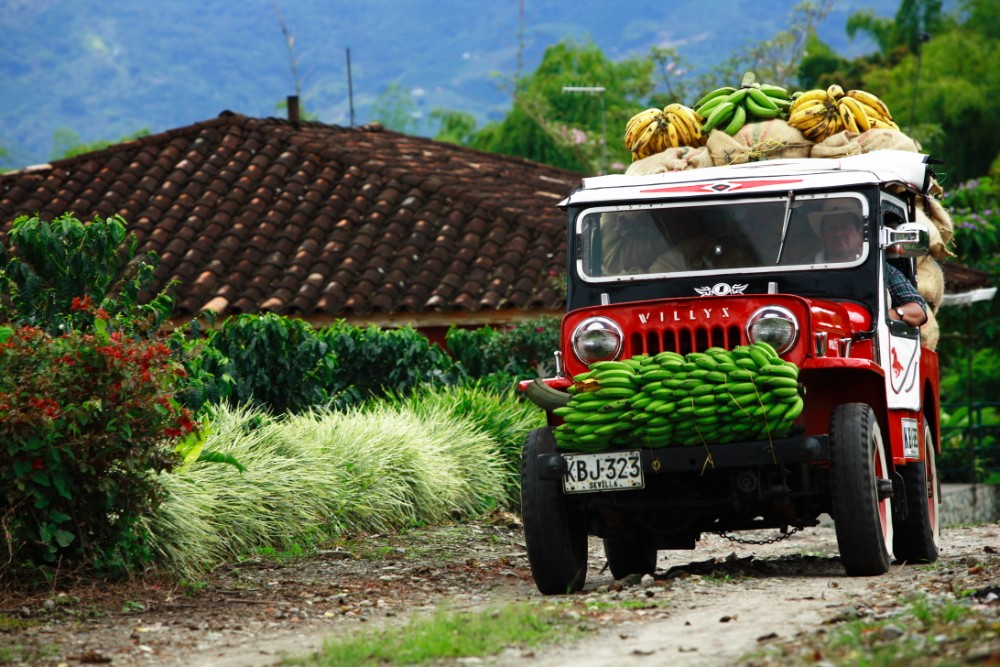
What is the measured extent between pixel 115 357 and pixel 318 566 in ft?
7.78

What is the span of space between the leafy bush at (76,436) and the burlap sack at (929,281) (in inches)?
224

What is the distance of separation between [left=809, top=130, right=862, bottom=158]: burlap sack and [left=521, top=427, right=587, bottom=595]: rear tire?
11.1ft

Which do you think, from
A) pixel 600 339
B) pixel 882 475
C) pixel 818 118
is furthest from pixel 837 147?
pixel 600 339

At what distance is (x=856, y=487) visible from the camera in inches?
312

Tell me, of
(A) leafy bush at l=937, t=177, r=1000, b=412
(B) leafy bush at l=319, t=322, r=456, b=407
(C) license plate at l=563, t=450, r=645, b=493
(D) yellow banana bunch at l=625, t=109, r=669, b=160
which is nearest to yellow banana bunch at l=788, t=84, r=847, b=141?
(D) yellow banana bunch at l=625, t=109, r=669, b=160

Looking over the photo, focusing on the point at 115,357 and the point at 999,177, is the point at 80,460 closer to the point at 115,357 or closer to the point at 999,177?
the point at 115,357

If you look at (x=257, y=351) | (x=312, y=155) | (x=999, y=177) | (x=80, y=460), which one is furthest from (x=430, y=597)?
(x=999, y=177)

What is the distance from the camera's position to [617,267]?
9203mm

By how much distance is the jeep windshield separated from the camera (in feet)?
29.4

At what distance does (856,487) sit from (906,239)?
70.5 inches

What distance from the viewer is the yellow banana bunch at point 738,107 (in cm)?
1086

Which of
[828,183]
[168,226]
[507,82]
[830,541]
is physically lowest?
[830,541]

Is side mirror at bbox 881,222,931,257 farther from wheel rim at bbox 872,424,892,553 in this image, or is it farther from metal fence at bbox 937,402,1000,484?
metal fence at bbox 937,402,1000,484

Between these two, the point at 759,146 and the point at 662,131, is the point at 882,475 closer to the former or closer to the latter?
the point at 759,146
